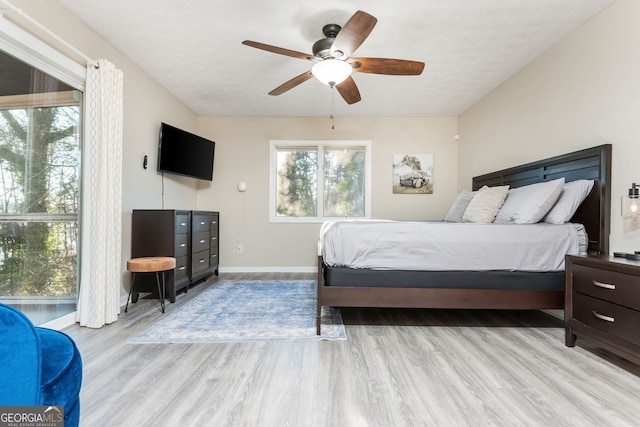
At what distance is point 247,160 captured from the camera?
4820 mm

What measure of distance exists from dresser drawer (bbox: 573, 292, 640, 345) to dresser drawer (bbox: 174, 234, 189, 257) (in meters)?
3.46

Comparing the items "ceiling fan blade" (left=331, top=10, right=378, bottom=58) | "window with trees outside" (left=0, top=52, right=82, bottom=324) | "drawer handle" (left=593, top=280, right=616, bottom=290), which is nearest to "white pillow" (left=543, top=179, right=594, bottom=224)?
"drawer handle" (left=593, top=280, right=616, bottom=290)

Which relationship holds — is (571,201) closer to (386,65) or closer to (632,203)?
(632,203)

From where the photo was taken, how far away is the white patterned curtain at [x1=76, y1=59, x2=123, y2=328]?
2.44 metres

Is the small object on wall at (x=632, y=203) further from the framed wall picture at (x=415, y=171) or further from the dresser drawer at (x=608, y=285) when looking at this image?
the framed wall picture at (x=415, y=171)

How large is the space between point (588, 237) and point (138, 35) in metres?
4.13

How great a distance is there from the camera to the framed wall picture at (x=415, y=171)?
477cm

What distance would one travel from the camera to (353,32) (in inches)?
79.4

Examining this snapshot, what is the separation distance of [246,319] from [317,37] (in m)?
2.53

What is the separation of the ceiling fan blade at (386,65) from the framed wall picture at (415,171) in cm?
237

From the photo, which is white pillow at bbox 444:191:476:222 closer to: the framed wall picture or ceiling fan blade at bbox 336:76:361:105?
the framed wall picture

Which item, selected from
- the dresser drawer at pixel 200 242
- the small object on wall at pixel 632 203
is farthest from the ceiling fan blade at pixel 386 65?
the dresser drawer at pixel 200 242
